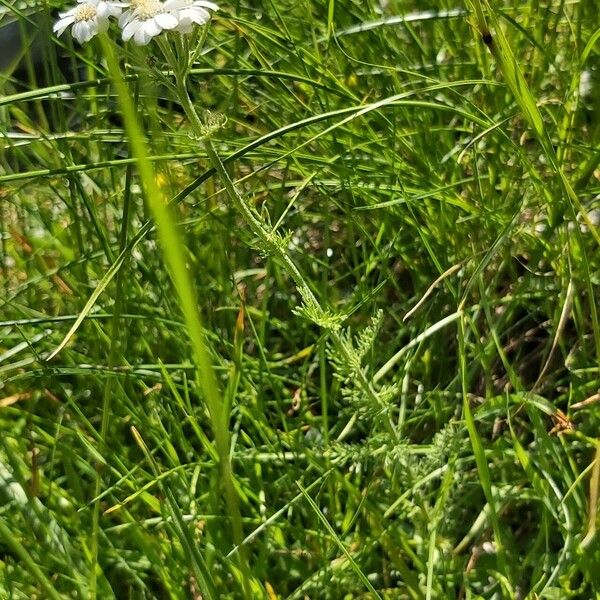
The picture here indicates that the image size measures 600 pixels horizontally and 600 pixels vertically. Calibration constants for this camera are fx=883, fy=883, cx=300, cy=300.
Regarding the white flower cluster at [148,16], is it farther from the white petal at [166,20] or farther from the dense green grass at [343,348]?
the dense green grass at [343,348]

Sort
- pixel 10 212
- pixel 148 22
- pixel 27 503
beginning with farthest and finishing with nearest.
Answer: pixel 10 212 → pixel 27 503 → pixel 148 22

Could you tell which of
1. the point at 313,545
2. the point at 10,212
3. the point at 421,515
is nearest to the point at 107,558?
the point at 313,545

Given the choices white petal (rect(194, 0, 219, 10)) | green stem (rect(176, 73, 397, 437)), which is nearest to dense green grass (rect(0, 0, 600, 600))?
green stem (rect(176, 73, 397, 437))

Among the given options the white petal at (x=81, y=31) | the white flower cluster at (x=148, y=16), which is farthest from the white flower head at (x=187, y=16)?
the white petal at (x=81, y=31)

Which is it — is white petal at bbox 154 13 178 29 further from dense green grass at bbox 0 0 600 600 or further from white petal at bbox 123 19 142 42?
dense green grass at bbox 0 0 600 600

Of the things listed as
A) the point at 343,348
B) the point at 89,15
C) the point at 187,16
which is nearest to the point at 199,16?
the point at 187,16

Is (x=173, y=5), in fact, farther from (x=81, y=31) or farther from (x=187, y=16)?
(x=81, y=31)

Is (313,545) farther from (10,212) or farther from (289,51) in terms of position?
(10,212)
